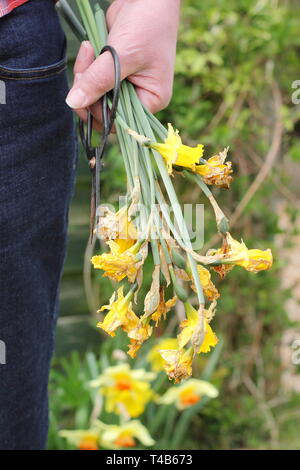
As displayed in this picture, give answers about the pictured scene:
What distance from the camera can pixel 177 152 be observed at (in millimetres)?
680

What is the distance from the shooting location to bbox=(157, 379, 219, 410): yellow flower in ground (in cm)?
180

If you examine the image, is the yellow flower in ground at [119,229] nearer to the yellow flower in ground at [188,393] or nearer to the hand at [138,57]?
the hand at [138,57]

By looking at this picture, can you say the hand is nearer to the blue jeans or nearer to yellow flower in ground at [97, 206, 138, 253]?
the blue jeans

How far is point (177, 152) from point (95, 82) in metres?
0.17

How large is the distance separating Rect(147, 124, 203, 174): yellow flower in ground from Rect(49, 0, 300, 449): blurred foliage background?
4.33 feet

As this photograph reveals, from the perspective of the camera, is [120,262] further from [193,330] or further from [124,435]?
[124,435]

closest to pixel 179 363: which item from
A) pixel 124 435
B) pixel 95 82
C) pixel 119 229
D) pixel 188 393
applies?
pixel 119 229

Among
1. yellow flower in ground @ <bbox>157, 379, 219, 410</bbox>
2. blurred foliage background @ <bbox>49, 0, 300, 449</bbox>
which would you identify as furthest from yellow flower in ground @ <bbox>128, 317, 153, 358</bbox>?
blurred foliage background @ <bbox>49, 0, 300, 449</bbox>

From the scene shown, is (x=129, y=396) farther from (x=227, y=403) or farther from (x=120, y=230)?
(x=120, y=230)

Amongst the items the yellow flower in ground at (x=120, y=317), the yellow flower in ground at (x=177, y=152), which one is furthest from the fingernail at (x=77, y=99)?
the yellow flower in ground at (x=120, y=317)

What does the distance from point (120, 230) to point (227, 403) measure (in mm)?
1689

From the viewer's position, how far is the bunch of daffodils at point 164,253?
25.3 inches

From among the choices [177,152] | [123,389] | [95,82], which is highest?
[95,82]
